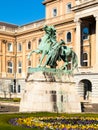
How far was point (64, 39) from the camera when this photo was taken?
63.4m

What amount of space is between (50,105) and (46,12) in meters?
41.9

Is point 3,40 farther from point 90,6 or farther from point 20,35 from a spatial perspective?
point 90,6

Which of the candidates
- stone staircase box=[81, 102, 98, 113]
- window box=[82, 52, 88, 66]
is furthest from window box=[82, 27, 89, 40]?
stone staircase box=[81, 102, 98, 113]

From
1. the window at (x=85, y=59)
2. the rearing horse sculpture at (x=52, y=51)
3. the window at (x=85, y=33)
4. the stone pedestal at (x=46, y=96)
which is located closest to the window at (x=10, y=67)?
the window at (x=85, y=59)

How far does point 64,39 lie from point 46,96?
35.6m

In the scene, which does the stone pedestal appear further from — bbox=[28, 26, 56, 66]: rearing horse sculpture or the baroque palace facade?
the baroque palace facade

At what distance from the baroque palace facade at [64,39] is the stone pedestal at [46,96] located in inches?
831

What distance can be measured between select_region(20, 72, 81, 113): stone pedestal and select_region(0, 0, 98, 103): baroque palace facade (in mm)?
21112

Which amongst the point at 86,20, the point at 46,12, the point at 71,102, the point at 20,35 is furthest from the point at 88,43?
the point at 71,102

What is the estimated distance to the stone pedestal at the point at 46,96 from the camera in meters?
28.5

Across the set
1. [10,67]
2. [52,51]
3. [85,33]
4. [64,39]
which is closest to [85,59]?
[85,33]

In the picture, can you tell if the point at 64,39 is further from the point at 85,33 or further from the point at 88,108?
the point at 88,108

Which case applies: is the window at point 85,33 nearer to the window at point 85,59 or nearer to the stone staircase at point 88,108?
the window at point 85,59

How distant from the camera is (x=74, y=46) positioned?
60938mm
